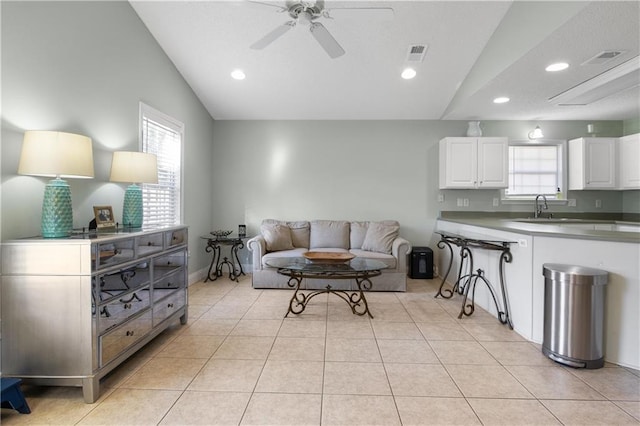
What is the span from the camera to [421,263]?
4.94 meters

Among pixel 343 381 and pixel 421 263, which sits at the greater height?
pixel 421 263

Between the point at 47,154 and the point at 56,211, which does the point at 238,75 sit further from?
the point at 56,211

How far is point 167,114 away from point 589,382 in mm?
4786

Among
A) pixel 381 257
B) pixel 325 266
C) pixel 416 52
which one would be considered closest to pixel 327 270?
pixel 325 266

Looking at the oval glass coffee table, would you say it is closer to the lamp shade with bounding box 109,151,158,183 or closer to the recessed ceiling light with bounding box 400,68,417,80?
the lamp shade with bounding box 109,151,158,183

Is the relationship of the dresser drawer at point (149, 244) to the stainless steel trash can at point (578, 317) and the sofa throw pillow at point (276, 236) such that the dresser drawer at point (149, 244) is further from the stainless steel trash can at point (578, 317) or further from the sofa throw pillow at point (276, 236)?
the stainless steel trash can at point (578, 317)

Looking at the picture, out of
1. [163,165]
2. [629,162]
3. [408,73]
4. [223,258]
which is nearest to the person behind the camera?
[163,165]

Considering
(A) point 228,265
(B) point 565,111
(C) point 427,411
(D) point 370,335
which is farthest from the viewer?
(A) point 228,265

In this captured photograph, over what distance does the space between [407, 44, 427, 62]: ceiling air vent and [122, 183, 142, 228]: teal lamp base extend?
3.30 metres

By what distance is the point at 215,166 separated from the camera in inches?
211

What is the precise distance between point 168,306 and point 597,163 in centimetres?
608

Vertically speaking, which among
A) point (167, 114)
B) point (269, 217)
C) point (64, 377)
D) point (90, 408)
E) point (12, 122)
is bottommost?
point (90, 408)

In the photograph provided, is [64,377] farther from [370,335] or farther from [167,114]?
[167,114]

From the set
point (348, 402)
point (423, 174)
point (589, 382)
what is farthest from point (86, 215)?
point (423, 174)
